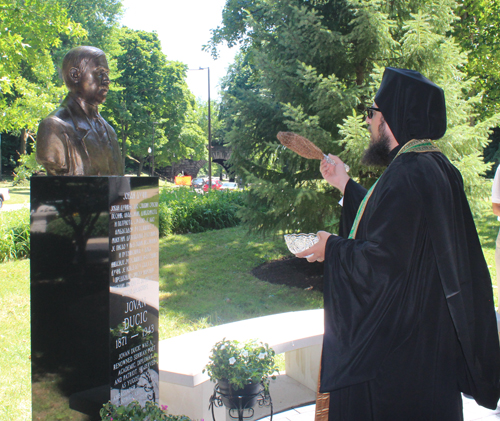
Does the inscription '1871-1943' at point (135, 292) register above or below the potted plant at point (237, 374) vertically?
above

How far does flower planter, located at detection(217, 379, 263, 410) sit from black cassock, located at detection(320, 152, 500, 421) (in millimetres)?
1049

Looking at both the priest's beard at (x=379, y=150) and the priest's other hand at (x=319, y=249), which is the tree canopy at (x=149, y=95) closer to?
the priest's beard at (x=379, y=150)

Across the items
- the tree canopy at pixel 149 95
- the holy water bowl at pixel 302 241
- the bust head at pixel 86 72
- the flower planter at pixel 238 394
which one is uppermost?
the tree canopy at pixel 149 95

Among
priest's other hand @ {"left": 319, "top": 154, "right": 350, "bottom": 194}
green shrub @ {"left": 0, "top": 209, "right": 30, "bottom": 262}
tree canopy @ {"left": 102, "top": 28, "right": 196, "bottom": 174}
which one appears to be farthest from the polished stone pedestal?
tree canopy @ {"left": 102, "top": 28, "right": 196, "bottom": 174}

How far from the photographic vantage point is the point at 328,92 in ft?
20.0

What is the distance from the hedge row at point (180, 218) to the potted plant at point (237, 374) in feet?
24.6

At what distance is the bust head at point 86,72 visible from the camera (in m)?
2.84

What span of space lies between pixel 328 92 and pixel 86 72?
13.3 ft

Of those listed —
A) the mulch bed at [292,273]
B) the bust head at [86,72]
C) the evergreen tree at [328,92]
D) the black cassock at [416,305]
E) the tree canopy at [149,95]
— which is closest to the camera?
the black cassock at [416,305]

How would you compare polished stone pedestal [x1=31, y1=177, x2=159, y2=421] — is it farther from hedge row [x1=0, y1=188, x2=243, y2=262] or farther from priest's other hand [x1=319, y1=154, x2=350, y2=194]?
hedge row [x1=0, y1=188, x2=243, y2=262]

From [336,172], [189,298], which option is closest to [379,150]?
[336,172]

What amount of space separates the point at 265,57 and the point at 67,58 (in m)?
4.50

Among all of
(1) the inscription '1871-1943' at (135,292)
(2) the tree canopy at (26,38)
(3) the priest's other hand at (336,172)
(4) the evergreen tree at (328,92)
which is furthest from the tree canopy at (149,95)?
(3) the priest's other hand at (336,172)

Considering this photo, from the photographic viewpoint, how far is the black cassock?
5.95 ft
